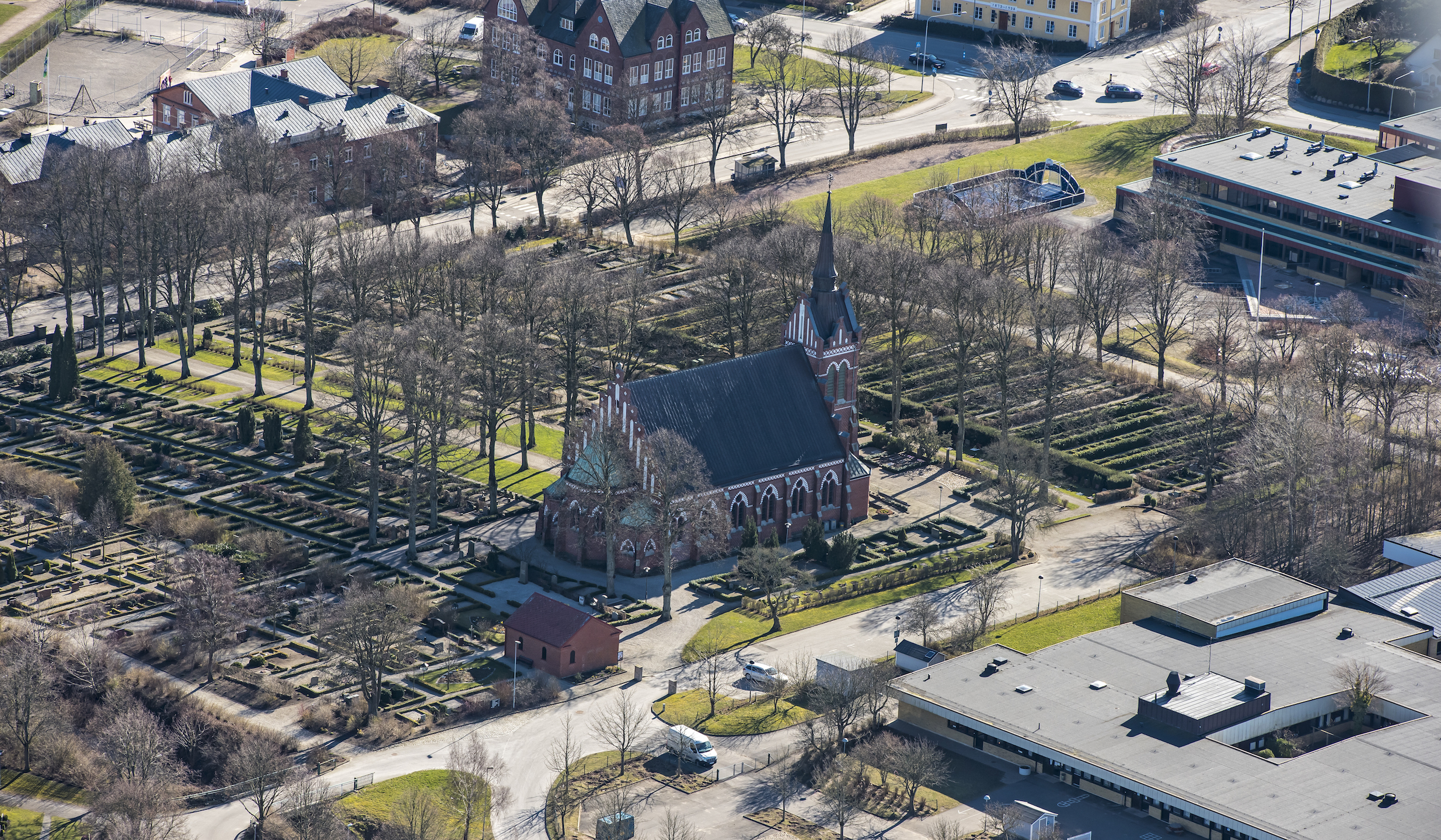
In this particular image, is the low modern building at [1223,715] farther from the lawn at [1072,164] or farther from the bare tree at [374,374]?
the lawn at [1072,164]

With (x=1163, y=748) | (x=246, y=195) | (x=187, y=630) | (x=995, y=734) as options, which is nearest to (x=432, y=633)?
(x=187, y=630)

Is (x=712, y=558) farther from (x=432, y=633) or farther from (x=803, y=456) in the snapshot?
(x=432, y=633)

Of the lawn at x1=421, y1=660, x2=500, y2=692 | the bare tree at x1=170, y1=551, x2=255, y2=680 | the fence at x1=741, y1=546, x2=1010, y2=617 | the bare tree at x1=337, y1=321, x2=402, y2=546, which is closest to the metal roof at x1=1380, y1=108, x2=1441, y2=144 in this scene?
the fence at x1=741, y1=546, x2=1010, y2=617

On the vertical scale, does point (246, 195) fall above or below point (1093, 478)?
above

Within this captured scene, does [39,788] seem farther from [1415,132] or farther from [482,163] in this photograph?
[1415,132]

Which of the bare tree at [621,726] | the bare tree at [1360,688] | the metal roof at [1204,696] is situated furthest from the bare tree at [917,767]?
the bare tree at [1360,688]

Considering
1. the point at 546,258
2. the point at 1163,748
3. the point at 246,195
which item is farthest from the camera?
the point at 546,258

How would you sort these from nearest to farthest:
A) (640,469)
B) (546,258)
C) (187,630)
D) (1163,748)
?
(1163,748) < (187,630) < (640,469) < (546,258)
